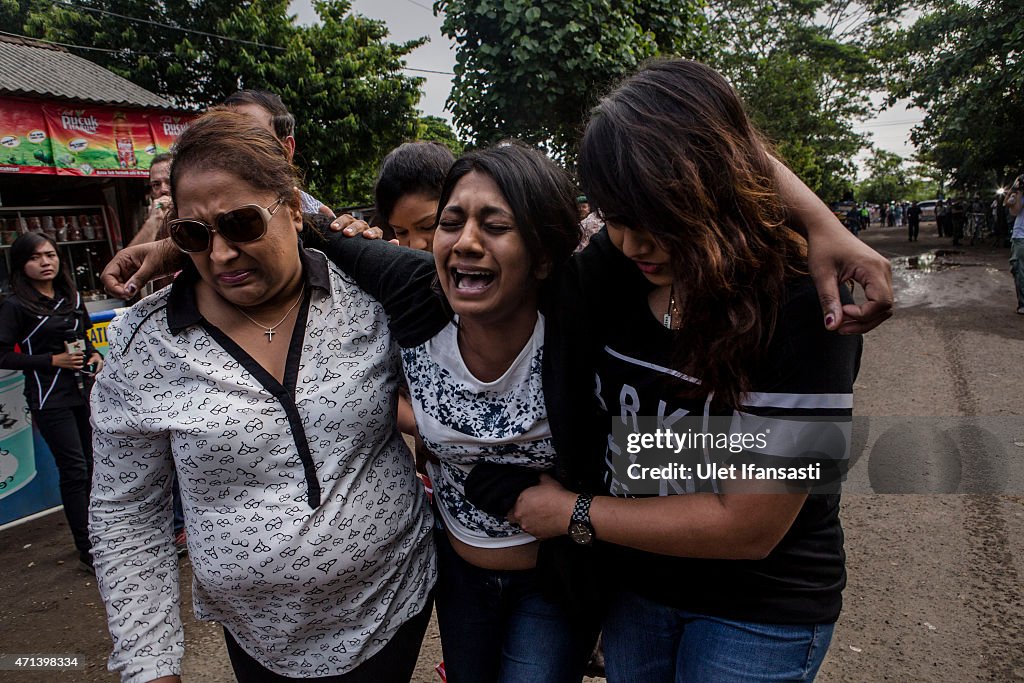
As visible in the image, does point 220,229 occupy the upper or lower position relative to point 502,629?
upper

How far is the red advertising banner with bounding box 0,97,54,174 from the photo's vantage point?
810 cm

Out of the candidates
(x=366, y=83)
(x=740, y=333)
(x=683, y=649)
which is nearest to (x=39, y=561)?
(x=683, y=649)

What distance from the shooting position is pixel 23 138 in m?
8.30

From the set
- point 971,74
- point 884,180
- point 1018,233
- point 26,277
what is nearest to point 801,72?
point 971,74

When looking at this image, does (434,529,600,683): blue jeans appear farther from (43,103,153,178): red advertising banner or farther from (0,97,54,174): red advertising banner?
(43,103,153,178): red advertising banner

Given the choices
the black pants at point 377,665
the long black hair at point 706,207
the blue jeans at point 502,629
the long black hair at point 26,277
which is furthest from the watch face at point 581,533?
the long black hair at point 26,277

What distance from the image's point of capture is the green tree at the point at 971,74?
1351 centimetres

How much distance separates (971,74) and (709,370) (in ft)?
59.6

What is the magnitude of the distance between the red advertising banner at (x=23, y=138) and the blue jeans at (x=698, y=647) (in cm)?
940

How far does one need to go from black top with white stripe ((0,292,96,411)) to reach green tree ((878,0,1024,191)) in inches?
599

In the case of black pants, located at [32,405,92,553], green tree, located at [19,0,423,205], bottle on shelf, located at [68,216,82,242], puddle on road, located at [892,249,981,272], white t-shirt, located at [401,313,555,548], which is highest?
green tree, located at [19,0,423,205]

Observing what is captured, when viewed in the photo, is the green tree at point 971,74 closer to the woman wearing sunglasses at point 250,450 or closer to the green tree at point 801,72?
the green tree at point 801,72

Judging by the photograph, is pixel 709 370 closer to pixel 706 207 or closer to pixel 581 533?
pixel 706 207

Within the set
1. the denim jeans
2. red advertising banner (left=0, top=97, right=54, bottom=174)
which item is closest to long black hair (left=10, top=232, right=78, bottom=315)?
red advertising banner (left=0, top=97, right=54, bottom=174)
